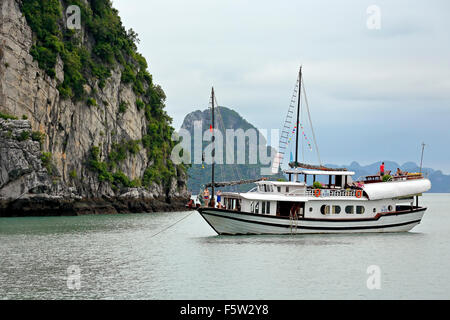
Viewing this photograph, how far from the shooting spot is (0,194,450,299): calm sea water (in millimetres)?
21828

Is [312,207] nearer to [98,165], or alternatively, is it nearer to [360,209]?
[360,209]

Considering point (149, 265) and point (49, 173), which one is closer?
point (149, 265)

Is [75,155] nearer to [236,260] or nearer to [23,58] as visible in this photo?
[23,58]

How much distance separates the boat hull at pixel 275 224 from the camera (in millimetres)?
35531

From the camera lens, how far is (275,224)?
35.8m

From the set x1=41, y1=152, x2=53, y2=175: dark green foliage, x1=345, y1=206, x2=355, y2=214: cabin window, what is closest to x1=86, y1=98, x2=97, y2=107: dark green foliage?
x1=41, y1=152, x2=53, y2=175: dark green foliage

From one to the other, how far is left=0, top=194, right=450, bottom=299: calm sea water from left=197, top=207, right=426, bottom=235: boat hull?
25.0 inches

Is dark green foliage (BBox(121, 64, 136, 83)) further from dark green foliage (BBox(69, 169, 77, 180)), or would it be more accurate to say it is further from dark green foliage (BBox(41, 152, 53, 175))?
dark green foliage (BBox(41, 152, 53, 175))

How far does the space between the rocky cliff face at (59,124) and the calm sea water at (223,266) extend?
67.2 feet

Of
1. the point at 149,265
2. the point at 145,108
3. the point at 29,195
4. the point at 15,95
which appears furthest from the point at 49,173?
the point at 149,265

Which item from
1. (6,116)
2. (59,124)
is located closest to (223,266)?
(6,116)

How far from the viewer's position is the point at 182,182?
85438 millimetres

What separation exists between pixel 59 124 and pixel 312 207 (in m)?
36.8
